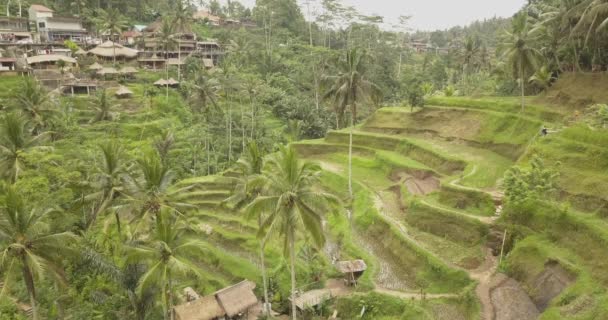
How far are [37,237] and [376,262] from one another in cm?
1800

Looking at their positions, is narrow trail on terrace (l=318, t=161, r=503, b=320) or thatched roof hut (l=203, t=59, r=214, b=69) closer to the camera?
narrow trail on terrace (l=318, t=161, r=503, b=320)

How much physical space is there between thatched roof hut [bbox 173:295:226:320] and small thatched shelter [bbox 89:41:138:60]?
163ft

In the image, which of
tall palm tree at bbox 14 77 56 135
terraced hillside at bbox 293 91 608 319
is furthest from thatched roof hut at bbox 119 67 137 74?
terraced hillside at bbox 293 91 608 319

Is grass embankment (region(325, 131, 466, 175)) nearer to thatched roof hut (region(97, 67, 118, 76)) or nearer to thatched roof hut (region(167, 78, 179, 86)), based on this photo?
thatched roof hut (region(167, 78, 179, 86))

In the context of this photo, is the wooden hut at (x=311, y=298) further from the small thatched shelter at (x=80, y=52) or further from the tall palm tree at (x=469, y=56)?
the small thatched shelter at (x=80, y=52)

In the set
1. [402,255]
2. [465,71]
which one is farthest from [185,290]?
[465,71]

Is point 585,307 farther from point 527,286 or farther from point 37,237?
point 37,237

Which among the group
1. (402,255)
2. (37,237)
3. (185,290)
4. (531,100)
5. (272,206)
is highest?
(531,100)

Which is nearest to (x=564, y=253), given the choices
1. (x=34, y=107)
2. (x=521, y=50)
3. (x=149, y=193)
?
(x=149, y=193)

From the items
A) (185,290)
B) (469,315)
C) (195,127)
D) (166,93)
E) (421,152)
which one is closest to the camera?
(469,315)

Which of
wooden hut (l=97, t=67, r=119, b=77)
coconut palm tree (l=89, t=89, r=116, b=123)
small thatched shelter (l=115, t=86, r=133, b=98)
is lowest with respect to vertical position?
coconut palm tree (l=89, t=89, r=116, b=123)

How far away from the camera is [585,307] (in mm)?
17953

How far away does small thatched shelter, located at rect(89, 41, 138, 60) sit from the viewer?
207 ft

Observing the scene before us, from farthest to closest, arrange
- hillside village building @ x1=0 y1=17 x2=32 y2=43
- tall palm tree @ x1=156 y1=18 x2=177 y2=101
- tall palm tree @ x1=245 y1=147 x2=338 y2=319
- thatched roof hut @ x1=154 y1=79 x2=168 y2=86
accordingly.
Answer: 1. tall palm tree @ x1=156 y1=18 x2=177 y2=101
2. hillside village building @ x1=0 y1=17 x2=32 y2=43
3. thatched roof hut @ x1=154 y1=79 x2=168 y2=86
4. tall palm tree @ x1=245 y1=147 x2=338 y2=319
